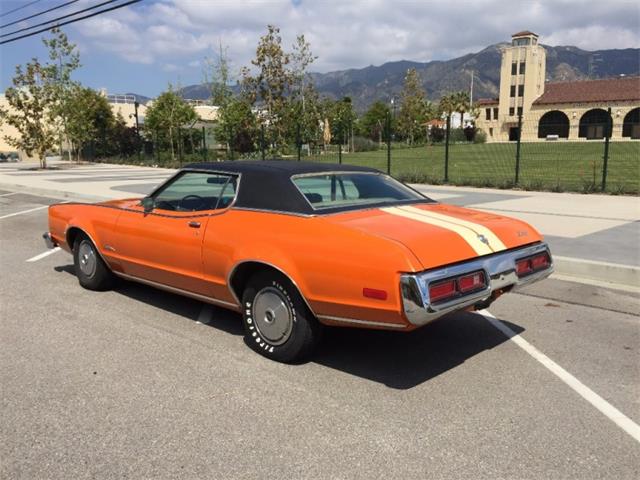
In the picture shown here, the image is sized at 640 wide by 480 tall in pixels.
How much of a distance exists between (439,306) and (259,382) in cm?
132

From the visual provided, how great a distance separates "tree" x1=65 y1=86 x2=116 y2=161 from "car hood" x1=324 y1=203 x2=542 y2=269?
30175 mm

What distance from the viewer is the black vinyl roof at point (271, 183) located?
415 cm

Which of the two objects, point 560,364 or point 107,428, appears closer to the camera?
point 107,428

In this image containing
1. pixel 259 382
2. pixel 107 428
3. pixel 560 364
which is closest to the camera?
pixel 107 428

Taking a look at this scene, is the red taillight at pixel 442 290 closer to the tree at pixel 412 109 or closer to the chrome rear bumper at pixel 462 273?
the chrome rear bumper at pixel 462 273

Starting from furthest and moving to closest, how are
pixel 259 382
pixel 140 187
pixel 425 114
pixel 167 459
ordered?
pixel 425 114
pixel 140 187
pixel 259 382
pixel 167 459

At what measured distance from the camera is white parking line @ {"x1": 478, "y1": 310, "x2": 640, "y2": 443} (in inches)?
128

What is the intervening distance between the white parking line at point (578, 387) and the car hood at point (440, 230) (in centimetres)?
87

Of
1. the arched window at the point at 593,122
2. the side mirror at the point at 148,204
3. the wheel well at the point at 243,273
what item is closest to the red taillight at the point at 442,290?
the wheel well at the point at 243,273

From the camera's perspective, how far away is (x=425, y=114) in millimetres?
69875

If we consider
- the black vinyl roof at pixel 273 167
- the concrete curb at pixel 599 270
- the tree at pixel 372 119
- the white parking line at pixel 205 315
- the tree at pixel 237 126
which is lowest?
the white parking line at pixel 205 315

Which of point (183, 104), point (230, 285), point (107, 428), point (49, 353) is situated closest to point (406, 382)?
point (230, 285)

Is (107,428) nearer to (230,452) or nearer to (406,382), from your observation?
(230,452)

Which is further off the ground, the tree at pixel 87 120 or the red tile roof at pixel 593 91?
the red tile roof at pixel 593 91
